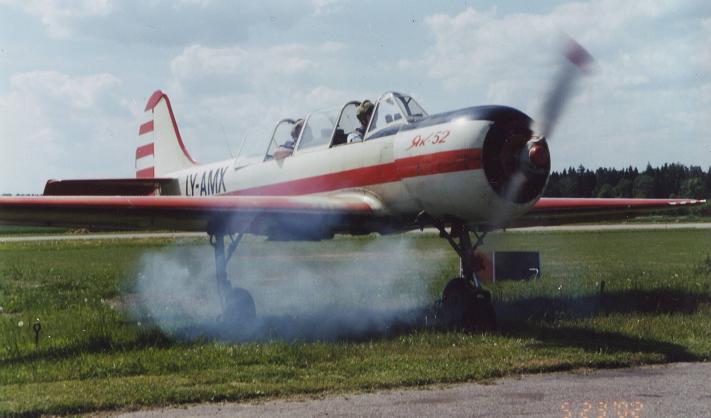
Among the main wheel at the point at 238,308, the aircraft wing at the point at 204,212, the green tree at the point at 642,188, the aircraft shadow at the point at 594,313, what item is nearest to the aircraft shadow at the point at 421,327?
the aircraft shadow at the point at 594,313

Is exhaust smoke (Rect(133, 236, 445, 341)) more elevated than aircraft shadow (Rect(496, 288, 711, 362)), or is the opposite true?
exhaust smoke (Rect(133, 236, 445, 341))

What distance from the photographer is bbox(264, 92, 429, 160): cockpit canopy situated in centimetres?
1048

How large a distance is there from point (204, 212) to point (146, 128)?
11.0 metres

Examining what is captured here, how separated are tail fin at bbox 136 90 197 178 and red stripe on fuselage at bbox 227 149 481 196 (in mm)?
6538

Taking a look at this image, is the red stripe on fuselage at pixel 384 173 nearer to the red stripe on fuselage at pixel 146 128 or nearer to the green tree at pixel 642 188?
the red stripe on fuselage at pixel 146 128

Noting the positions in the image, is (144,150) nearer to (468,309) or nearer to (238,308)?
(238,308)

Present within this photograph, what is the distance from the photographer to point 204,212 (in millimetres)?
10211

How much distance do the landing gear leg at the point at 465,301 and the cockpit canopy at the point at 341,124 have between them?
1.53 m

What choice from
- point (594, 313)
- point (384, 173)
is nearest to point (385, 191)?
point (384, 173)

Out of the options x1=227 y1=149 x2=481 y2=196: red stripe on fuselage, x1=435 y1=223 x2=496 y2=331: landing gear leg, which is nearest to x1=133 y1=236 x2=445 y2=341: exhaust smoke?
x1=435 y1=223 x2=496 y2=331: landing gear leg

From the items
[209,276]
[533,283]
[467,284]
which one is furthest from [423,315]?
[209,276]

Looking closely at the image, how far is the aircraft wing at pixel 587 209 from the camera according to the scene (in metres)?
13.1

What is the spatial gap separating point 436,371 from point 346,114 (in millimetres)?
5393

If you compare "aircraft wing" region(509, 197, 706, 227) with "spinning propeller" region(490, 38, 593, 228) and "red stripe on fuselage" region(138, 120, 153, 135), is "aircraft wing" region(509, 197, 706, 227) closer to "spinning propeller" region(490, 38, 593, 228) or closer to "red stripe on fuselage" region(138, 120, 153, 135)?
"spinning propeller" region(490, 38, 593, 228)
